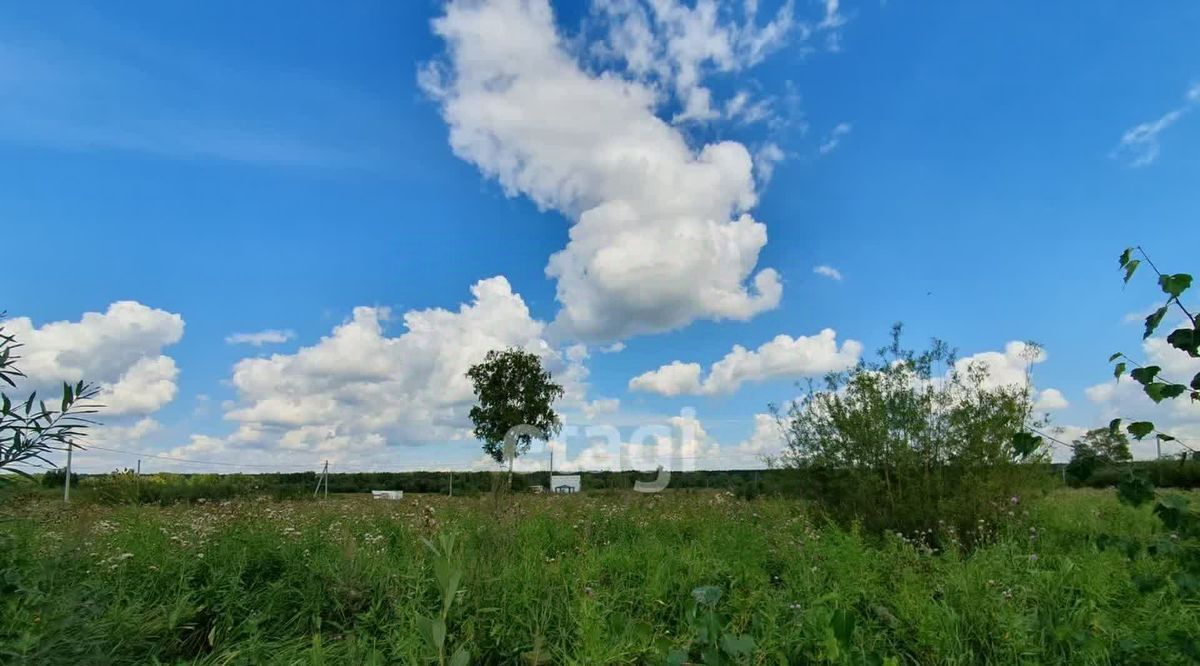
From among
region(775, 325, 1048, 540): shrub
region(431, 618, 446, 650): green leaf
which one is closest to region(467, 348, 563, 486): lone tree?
region(775, 325, 1048, 540): shrub

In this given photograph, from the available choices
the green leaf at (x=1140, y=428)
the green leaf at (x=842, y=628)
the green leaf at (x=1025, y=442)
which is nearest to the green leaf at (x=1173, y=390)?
the green leaf at (x=1140, y=428)

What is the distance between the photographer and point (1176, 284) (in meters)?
2.45

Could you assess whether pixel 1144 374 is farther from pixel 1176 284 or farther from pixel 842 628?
pixel 842 628

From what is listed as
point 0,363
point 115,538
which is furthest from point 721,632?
point 115,538

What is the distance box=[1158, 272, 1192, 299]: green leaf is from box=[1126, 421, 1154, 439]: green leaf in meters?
0.45

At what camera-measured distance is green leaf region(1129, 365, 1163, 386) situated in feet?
8.19

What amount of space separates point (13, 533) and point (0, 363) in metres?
2.36

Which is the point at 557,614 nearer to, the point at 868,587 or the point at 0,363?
the point at 868,587

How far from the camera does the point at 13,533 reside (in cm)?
413

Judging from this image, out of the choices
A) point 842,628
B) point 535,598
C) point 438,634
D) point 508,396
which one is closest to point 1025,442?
point 842,628

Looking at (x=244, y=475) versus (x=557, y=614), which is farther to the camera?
(x=244, y=475)

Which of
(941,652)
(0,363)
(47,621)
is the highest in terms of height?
(0,363)

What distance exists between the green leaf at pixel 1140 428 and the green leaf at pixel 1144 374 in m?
0.14

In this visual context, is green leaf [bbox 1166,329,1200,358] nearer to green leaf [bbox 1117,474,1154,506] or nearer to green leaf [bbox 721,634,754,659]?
green leaf [bbox 1117,474,1154,506]
